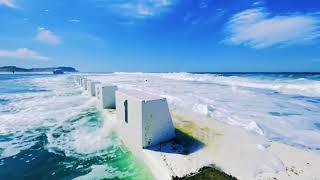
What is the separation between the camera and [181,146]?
628cm

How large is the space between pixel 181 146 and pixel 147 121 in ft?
4.44

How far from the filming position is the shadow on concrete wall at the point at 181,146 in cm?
604

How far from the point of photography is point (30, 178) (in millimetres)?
5191

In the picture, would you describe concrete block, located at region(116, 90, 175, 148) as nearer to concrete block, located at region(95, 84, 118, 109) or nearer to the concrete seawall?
the concrete seawall

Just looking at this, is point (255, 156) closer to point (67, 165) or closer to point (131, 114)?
point (131, 114)

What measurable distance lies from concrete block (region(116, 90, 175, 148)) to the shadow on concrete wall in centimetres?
17

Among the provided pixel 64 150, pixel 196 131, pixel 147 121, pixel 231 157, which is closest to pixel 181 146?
pixel 147 121

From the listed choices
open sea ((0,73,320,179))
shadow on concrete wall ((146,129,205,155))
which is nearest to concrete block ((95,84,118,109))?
open sea ((0,73,320,179))

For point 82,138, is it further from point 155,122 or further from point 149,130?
point 155,122

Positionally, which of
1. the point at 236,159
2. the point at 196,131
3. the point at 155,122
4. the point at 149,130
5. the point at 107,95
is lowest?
the point at 236,159

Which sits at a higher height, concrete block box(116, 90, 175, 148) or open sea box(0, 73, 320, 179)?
concrete block box(116, 90, 175, 148)

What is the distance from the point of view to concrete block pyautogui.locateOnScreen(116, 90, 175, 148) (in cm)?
593

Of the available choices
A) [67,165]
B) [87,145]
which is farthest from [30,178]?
[87,145]

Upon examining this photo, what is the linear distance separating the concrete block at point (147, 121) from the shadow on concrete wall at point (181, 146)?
17 cm
